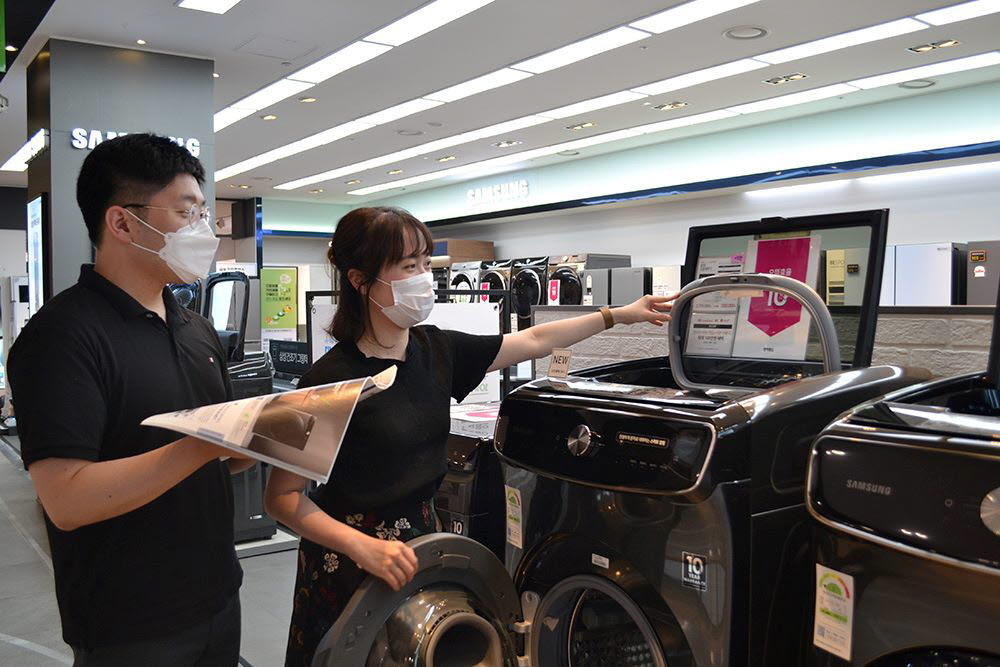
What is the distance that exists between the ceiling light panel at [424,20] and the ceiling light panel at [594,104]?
2459 mm

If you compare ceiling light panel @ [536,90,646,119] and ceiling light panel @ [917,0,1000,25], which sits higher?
ceiling light panel @ [917,0,1000,25]

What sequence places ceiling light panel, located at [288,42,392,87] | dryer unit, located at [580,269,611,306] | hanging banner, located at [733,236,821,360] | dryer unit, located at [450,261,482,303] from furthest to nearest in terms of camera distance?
dryer unit, located at [450,261,482,303] → dryer unit, located at [580,269,611,306] → ceiling light panel, located at [288,42,392,87] → hanging banner, located at [733,236,821,360]

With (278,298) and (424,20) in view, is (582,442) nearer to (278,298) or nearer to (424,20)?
(424,20)

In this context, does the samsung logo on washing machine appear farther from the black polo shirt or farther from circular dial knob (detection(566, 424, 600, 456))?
the black polo shirt

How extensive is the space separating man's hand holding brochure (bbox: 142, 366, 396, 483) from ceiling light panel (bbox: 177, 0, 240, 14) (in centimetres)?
545

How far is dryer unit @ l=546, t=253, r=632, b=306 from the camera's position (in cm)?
1117

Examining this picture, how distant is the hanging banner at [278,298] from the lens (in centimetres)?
879

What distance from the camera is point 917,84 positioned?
809 centimetres

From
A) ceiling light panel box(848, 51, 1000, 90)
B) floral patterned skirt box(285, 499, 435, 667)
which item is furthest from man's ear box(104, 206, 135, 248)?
ceiling light panel box(848, 51, 1000, 90)

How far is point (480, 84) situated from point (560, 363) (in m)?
6.42

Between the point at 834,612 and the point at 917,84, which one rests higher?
the point at 917,84

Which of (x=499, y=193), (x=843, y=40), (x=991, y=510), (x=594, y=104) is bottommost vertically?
(x=991, y=510)

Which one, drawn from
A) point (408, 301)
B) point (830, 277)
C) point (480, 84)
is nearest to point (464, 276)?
point (480, 84)

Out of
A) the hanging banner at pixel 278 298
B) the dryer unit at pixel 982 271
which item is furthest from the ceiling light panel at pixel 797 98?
the hanging banner at pixel 278 298
